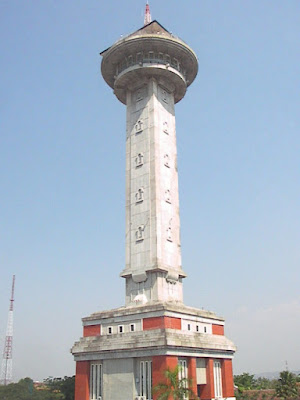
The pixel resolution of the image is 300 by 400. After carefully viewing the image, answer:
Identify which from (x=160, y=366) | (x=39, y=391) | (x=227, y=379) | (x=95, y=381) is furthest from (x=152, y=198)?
(x=39, y=391)

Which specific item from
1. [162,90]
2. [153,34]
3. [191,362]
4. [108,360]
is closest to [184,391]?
[191,362]

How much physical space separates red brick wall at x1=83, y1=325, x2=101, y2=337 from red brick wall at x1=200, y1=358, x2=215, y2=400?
10.6 meters

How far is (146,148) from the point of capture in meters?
46.2

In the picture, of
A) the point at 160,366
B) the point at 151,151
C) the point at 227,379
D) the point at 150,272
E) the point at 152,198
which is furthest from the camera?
the point at 151,151

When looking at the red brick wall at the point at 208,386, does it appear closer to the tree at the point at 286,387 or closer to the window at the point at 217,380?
the window at the point at 217,380

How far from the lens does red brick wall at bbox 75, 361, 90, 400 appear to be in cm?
4006

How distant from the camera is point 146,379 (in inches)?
1452

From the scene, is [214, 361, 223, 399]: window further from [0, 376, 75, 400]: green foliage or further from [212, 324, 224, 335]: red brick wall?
[0, 376, 75, 400]: green foliage

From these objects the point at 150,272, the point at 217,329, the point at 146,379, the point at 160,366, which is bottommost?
the point at 146,379

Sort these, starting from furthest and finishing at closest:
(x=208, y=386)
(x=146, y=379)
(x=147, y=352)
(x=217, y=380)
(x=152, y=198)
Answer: (x=152, y=198) < (x=217, y=380) < (x=208, y=386) < (x=146, y=379) < (x=147, y=352)

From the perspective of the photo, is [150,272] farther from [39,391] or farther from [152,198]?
[39,391]

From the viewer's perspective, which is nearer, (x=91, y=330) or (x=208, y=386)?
(x=208, y=386)

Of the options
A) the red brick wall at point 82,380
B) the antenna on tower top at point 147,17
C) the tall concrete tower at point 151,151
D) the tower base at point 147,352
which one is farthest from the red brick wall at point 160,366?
the antenna on tower top at point 147,17

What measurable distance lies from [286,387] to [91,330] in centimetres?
2625
